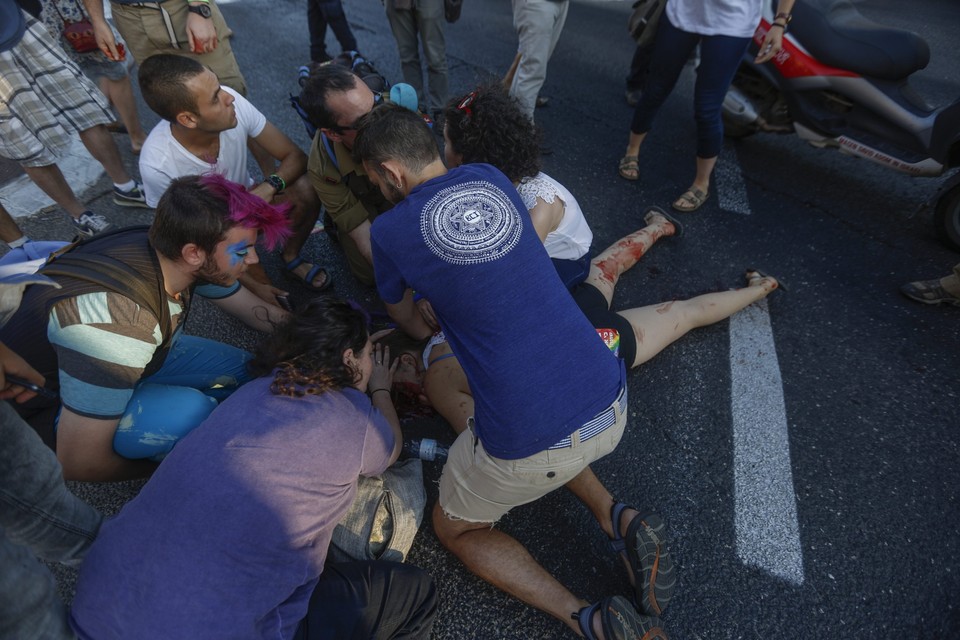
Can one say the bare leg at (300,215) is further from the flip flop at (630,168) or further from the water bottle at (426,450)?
the flip flop at (630,168)

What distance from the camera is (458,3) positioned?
11.1 feet

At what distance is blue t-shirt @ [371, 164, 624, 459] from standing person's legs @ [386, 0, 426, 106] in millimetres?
2495

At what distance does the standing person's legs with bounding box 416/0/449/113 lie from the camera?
332 cm

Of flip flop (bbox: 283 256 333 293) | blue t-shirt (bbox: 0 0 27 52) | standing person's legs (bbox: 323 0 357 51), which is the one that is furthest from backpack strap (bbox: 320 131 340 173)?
standing person's legs (bbox: 323 0 357 51)

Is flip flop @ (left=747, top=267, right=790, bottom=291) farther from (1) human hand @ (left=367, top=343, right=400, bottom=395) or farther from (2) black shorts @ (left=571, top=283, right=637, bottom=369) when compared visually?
(1) human hand @ (left=367, top=343, right=400, bottom=395)

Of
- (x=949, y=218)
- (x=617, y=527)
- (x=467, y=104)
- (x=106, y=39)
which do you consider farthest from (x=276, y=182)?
(x=949, y=218)

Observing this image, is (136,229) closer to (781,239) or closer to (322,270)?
(322,270)

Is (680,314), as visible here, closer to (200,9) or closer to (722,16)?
(722,16)

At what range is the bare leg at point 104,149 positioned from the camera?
2928mm

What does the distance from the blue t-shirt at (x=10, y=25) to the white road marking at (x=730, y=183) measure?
150 inches

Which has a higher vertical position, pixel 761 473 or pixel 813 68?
pixel 813 68

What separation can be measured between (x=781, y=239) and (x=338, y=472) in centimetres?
283

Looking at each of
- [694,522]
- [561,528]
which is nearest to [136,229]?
[561,528]

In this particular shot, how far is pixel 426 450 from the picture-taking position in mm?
2020
